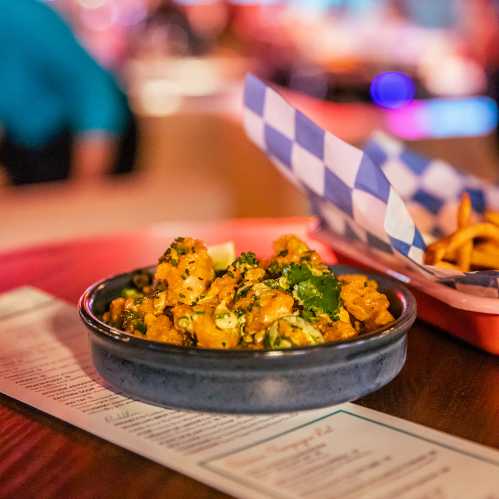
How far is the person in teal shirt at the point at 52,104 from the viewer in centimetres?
371

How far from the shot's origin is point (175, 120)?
14.7 ft

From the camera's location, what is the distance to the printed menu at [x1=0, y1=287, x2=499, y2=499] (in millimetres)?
771

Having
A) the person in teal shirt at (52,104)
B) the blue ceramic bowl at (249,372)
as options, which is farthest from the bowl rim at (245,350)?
the person in teal shirt at (52,104)

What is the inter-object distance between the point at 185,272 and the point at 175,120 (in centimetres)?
359

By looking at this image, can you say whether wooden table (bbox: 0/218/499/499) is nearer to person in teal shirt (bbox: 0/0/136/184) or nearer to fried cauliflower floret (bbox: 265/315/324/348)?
fried cauliflower floret (bbox: 265/315/324/348)

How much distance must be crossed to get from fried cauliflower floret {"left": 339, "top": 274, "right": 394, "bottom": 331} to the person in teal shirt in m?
3.01

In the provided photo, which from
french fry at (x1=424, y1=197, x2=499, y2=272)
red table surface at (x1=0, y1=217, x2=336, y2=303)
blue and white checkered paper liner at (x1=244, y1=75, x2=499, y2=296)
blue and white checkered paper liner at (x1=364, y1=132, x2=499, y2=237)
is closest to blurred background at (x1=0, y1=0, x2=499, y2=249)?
red table surface at (x1=0, y1=217, x2=336, y2=303)

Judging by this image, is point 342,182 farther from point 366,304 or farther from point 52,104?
point 52,104

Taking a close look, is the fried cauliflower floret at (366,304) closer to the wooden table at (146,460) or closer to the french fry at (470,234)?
the wooden table at (146,460)

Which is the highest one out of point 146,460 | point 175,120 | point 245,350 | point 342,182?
point 342,182

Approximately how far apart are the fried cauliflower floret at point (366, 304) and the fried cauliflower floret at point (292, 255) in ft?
0.14

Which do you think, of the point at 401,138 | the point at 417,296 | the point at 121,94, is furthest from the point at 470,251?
the point at 121,94

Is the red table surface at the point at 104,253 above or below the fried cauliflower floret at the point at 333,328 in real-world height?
below

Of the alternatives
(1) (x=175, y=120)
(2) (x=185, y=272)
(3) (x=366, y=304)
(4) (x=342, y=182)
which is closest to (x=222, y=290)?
(2) (x=185, y=272)
